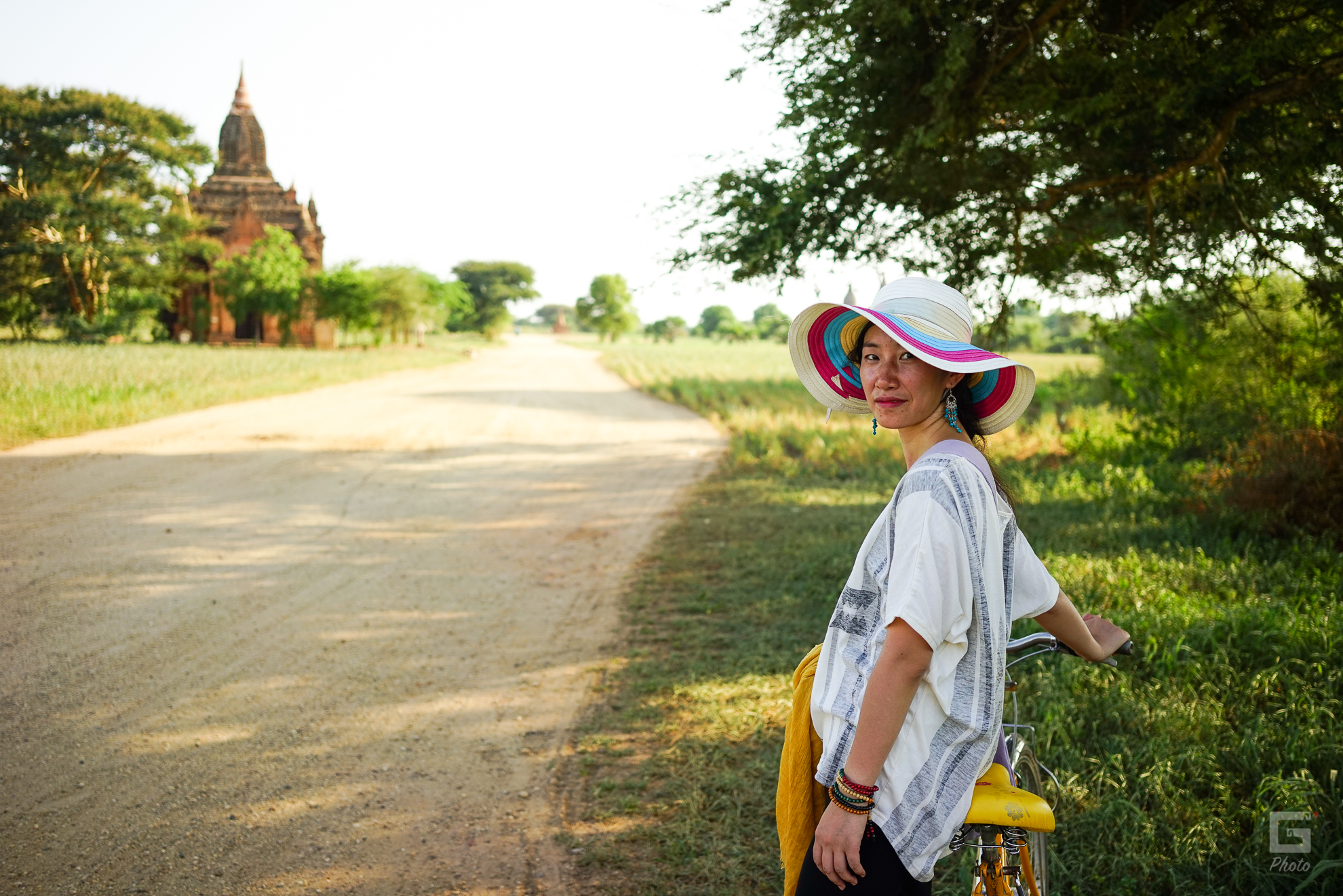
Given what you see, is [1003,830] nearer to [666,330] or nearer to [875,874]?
[875,874]

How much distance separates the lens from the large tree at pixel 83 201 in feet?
123

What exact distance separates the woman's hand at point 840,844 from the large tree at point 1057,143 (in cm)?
482

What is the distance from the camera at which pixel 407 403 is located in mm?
19719

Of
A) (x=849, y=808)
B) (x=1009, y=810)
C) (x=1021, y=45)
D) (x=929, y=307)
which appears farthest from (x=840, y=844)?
(x=1021, y=45)

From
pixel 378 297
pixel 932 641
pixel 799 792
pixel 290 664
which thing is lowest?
pixel 290 664

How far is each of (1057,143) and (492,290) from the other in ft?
303

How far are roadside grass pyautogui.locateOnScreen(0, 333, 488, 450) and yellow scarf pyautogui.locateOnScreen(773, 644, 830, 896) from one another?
12689 mm

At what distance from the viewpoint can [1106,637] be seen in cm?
206

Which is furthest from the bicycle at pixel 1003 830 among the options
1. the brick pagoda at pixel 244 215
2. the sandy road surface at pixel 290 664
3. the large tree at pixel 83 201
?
the brick pagoda at pixel 244 215

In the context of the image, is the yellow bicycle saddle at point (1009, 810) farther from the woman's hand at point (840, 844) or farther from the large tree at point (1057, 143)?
the large tree at point (1057, 143)

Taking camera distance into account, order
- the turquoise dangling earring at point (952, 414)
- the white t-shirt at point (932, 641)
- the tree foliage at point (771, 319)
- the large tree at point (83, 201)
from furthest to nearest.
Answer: the large tree at point (83, 201), the tree foliage at point (771, 319), the turquoise dangling earring at point (952, 414), the white t-shirt at point (932, 641)

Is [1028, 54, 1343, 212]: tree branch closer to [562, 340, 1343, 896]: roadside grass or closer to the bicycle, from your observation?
[562, 340, 1343, 896]: roadside grass

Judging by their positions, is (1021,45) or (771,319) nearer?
(1021,45)

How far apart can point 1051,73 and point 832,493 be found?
5.58 metres
